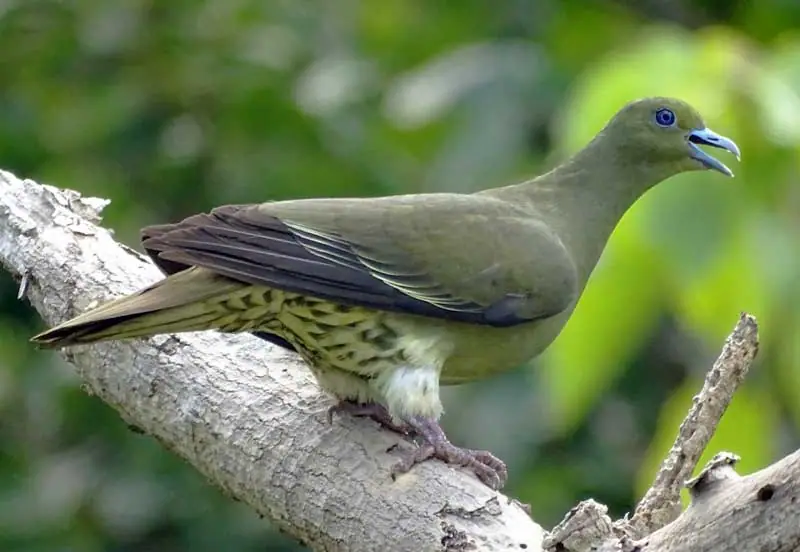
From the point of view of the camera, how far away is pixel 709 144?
355 centimetres

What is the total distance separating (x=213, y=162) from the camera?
531cm

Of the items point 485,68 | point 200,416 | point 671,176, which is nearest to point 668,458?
point 671,176

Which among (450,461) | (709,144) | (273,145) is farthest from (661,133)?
(273,145)

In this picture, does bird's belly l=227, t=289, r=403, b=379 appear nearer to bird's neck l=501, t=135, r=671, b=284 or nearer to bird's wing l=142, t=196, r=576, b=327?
bird's wing l=142, t=196, r=576, b=327

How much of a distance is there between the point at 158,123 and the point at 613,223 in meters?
2.16

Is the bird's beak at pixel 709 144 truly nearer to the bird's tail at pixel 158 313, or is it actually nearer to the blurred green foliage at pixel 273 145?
the blurred green foliage at pixel 273 145

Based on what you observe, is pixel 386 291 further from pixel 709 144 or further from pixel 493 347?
pixel 709 144

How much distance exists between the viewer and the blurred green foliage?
484 centimetres

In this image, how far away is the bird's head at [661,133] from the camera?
12.0 feet

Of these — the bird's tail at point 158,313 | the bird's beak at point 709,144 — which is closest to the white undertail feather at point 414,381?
the bird's tail at point 158,313

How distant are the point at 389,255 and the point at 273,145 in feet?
6.92

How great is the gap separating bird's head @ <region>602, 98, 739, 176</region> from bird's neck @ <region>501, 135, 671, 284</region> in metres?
0.03

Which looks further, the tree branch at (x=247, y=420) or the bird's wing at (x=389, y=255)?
the bird's wing at (x=389, y=255)

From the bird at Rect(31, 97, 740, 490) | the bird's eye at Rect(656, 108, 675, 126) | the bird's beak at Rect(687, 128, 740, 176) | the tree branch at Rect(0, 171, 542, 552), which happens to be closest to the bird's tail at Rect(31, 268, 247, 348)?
the bird at Rect(31, 97, 740, 490)
